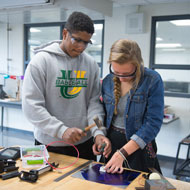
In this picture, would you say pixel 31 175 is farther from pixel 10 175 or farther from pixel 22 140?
pixel 22 140

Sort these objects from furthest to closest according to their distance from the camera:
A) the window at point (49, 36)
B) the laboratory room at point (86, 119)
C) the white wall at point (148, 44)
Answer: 1. the window at point (49, 36)
2. the white wall at point (148, 44)
3. the laboratory room at point (86, 119)

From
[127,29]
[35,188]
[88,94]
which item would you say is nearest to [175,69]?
[127,29]

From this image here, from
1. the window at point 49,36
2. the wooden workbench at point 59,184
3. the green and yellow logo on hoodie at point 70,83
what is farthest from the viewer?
the window at point 49,36

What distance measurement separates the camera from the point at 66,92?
65.9 inches

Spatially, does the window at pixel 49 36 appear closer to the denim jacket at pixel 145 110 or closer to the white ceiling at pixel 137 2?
the white ceiling at pixel 137 2

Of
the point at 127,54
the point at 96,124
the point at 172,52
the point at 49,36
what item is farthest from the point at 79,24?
the point at 49,36

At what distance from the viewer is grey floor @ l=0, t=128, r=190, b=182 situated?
13.3ft

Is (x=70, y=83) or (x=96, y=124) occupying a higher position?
(x=70, y=83)

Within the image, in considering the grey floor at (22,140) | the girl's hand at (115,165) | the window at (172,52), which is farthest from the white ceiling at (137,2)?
the girl's hand at (115,165)

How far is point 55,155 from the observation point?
1.63 metres

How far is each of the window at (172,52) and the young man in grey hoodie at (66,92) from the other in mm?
2914

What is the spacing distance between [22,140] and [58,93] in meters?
3.93

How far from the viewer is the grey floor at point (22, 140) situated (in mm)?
4066

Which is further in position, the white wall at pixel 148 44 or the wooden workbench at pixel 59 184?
the white wall at pixel 148 44
